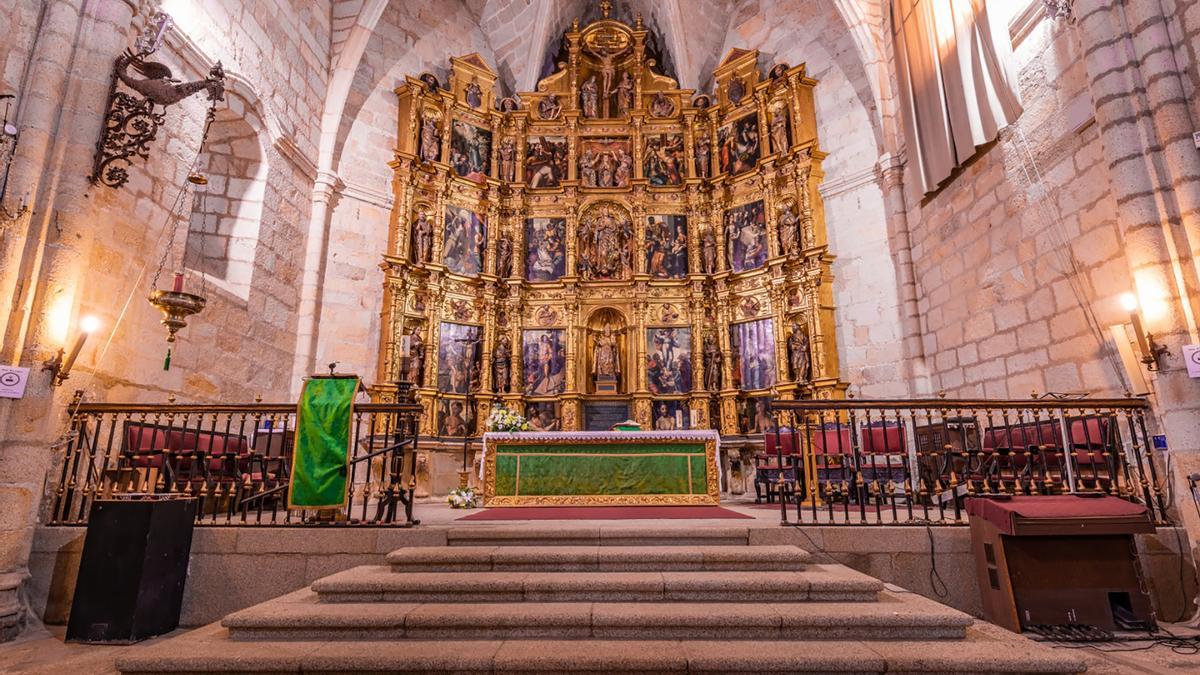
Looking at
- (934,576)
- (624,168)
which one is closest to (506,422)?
(934,576)

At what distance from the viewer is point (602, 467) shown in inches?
292

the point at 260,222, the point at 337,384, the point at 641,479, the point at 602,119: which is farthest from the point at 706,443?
the point at 602,119

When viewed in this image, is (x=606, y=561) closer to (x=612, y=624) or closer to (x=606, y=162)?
(x=612, y=624)

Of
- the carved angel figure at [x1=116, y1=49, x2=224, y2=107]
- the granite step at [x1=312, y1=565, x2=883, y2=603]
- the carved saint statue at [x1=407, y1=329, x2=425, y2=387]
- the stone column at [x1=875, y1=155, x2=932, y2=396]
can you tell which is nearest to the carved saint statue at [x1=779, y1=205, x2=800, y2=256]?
the stone column at [x1=875, y1=155, x2=932, y2=396]

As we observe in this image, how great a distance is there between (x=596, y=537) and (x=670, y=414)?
6858 mm

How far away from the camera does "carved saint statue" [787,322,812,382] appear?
1061 cm

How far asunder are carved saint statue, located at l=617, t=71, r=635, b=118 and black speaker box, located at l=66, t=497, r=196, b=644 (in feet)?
37.2

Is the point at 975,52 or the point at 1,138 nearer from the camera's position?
the point at 1,138

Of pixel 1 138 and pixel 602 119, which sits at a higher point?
pixel 602 119

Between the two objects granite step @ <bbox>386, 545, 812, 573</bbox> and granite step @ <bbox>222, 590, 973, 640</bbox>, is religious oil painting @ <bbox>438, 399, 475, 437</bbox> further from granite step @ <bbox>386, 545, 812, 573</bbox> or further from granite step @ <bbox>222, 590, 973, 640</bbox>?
granite step @ <bbox>222, 590, 973, 640</bbox>

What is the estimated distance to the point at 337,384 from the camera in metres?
5.39

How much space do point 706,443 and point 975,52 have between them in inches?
236

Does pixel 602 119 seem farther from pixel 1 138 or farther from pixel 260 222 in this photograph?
pixel 1 138

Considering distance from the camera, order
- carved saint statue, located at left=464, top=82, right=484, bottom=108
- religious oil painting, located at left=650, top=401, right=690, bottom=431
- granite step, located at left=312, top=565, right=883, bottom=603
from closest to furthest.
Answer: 1. granite step, located at left=312, top=565, right=883, bottom=603
2. religious oil painting, located at left=650, top=401, right=690, bottom=431
3. carved saint statue, located at left=464, top=82, right=484, bottom=108
